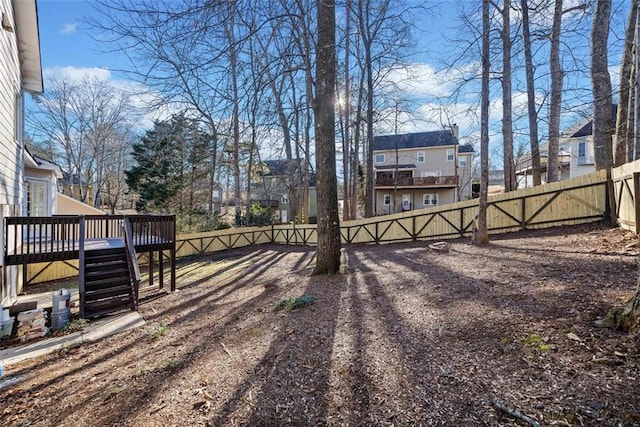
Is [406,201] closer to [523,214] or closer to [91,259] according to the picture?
→ [523,214]

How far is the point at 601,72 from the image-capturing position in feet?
25.6

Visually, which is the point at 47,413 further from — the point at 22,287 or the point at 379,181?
the point at 379,181

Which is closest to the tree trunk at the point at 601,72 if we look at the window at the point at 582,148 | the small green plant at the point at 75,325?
the small green plant at the point at 75,325

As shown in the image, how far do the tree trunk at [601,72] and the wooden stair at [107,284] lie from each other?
39.5 feet

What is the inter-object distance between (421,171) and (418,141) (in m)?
3.13

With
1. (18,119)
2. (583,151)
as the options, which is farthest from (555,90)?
(583,151)

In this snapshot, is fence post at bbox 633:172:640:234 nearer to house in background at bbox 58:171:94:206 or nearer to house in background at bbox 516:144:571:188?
house in background at bbox 516:144:571:188

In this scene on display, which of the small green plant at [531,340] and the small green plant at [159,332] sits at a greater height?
the small green plant at [531,340]

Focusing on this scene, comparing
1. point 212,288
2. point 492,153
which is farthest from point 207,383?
point 492,153

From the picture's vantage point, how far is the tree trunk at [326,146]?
6.30 metres

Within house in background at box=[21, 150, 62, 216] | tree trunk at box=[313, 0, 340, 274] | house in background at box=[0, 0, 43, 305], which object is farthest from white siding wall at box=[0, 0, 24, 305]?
tree trunk at box=[313, 0, 340, 274]

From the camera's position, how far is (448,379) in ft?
7.65

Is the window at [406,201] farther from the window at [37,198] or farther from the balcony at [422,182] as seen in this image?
the window at [37,198]

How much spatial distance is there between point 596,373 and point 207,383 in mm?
3067
